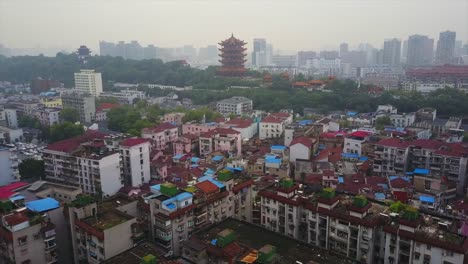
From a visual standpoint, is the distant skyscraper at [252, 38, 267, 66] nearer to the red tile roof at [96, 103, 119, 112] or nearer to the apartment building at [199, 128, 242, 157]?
the red tile roof at [96, 103, 119, 112]

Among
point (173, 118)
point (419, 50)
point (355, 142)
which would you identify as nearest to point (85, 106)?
point (173, 118)

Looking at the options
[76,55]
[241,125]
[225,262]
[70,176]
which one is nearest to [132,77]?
[76,55]

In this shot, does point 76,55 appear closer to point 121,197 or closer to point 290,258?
point 121,197

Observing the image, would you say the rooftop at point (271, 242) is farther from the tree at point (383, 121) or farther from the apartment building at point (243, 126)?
the tree at point (383, 121)

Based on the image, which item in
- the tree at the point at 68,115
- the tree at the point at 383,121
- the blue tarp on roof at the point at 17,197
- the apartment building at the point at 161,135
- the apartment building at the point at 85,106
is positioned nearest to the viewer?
the blue tarp on roof at the point at 17,197

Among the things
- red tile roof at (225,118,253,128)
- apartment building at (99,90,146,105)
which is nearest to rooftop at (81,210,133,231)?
red tile roof at (225,118,253,128)

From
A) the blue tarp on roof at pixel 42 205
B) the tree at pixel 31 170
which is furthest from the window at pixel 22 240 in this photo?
the tree at pixel 31 170
